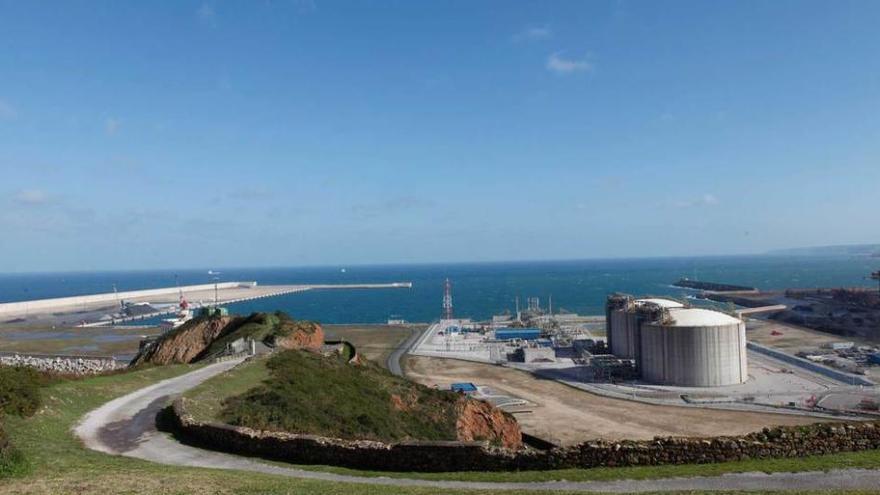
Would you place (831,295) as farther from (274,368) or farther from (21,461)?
(21,461)

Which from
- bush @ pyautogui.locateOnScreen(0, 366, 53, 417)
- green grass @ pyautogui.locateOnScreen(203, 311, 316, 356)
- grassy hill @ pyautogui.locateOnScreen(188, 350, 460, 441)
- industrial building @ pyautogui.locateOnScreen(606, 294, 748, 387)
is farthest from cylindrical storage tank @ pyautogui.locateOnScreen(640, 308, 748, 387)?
bush @ pyautogui.locateOnScreen(0, 366, 53, 417)

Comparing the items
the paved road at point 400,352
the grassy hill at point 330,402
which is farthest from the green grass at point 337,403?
the paved road at point 400,352

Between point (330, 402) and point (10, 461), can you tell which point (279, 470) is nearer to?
point (10, 461)

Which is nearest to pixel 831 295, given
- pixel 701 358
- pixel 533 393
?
pixel 701 358

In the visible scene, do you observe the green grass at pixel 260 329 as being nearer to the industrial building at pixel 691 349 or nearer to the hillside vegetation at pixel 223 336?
the hillside vegetation at pixel 223 336

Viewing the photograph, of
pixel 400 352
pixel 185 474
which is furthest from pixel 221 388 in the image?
pixel 400 352
